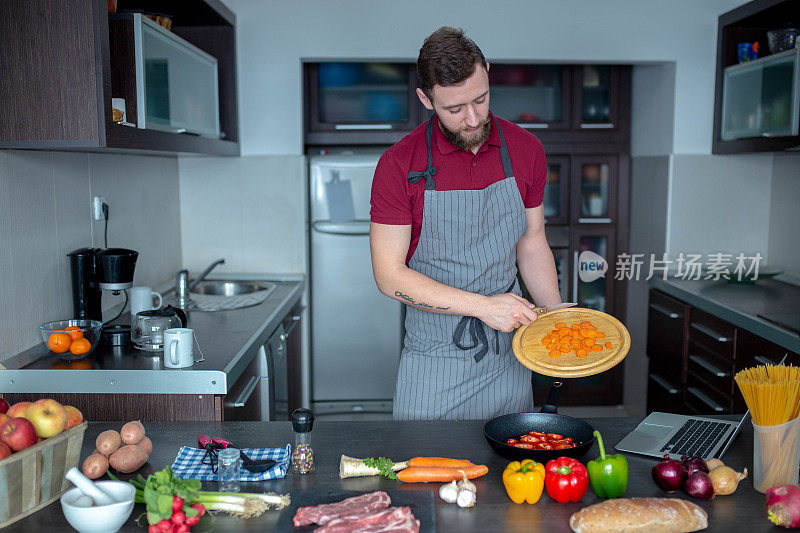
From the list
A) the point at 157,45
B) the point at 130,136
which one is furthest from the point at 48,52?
the point at 157,45

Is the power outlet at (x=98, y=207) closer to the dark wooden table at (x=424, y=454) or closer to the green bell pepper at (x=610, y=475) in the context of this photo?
the dark wooden table at (x=424, y=454)

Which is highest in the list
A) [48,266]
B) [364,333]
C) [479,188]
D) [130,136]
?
[130,136]

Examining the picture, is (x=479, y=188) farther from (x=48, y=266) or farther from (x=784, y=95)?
(x=784, y=95)

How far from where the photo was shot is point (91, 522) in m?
1.27

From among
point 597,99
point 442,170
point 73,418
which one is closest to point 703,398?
point 597,99

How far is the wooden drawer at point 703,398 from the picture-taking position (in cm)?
322

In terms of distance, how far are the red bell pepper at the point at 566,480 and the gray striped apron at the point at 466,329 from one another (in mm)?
772

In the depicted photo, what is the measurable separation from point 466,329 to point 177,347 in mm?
836

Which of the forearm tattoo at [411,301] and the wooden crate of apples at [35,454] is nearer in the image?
the wooden crate of apples at [35,454]

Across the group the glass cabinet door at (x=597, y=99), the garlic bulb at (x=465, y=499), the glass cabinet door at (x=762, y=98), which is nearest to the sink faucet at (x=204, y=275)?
the glass cabinet door at (x=597, y=99)

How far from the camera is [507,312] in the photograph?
196 cm

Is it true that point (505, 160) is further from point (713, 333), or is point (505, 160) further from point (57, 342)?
point (713, 333)

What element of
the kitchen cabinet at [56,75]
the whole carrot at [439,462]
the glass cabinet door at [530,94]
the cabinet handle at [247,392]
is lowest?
the cabinet handle at [247,392]

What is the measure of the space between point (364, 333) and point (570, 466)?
285cm
